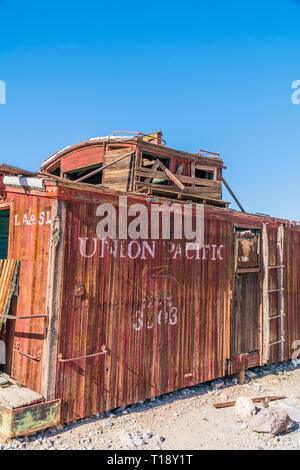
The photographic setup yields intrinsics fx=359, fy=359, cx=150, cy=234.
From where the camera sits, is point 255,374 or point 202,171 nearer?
point 255,374

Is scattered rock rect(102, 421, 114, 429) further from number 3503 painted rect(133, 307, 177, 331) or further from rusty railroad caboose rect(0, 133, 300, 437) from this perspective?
number 3503 painted rect(133, 307, 177, 331)

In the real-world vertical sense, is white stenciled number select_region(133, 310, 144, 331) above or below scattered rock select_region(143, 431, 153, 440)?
above

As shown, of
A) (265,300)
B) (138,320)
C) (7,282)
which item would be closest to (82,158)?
(7,282)

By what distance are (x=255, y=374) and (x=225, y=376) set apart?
0.99m

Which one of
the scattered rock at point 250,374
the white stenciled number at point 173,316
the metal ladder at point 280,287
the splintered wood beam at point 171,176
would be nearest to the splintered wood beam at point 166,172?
the splintered wood beam at point 171,176

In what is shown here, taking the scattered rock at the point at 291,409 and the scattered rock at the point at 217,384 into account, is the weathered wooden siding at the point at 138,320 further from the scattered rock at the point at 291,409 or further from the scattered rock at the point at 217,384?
the scattered rock at the point at 291,409

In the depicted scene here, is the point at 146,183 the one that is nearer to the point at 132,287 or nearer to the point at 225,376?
the point at 132,287

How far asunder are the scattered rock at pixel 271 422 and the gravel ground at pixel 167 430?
12cm

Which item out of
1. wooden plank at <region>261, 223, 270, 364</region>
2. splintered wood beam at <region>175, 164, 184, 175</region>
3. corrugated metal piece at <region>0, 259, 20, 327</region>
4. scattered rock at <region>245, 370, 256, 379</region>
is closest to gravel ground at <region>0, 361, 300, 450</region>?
scattered rock at <region>245, 370, 256, 379</region>

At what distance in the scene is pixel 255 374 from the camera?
34.1 ft

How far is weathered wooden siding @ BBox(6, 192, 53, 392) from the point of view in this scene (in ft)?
21.7

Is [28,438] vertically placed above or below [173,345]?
below

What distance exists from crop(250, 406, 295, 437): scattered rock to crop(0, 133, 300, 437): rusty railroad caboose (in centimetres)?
194
